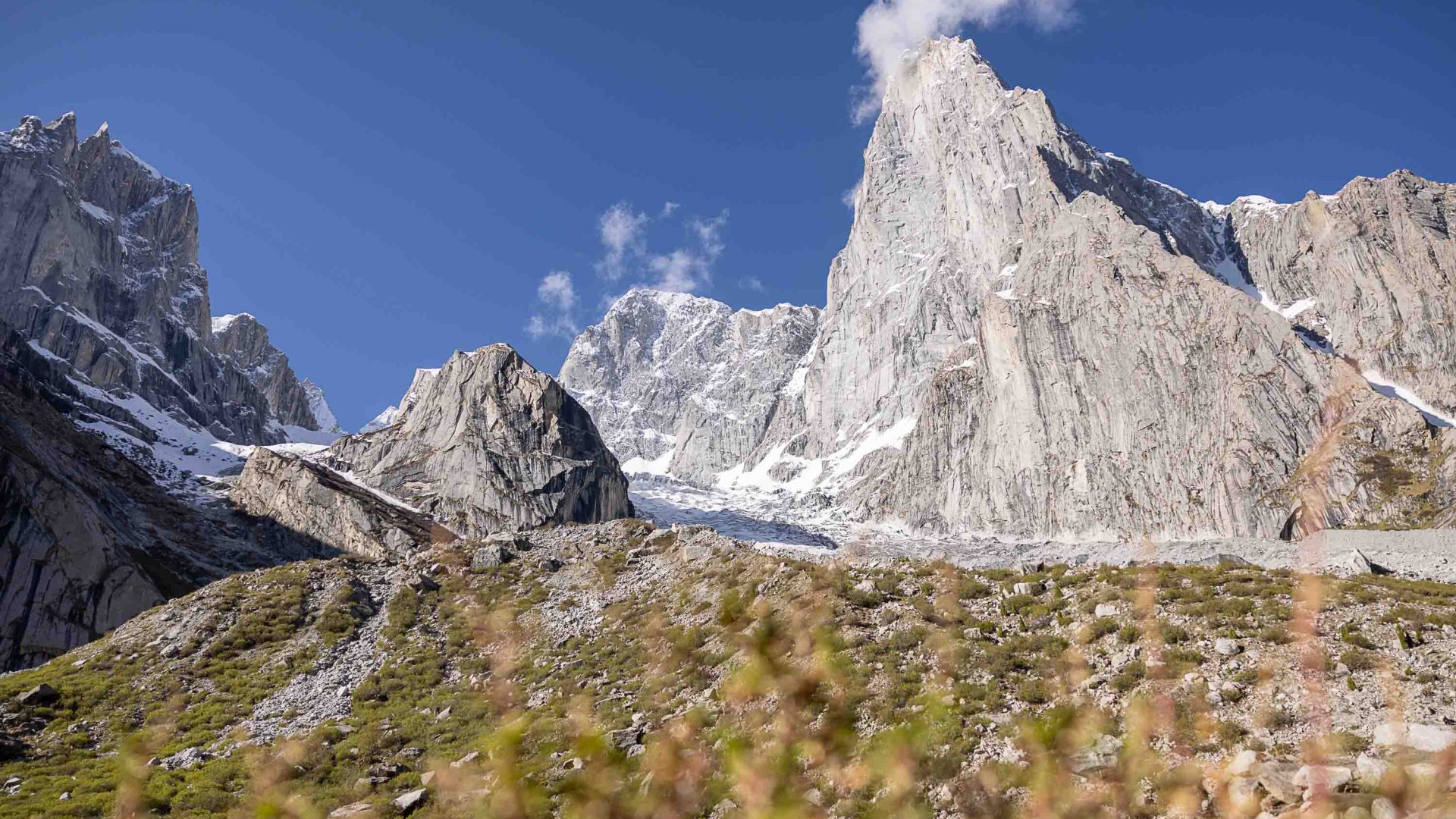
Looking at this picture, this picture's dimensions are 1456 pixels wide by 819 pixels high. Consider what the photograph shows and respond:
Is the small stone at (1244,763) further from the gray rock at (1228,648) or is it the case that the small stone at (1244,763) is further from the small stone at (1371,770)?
the gray rock at (1228,648)

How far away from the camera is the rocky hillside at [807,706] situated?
61.4ft

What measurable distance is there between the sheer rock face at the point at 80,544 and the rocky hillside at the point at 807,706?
4895cm

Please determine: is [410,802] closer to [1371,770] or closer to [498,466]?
[1371,770]

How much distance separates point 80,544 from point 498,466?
9192 cm

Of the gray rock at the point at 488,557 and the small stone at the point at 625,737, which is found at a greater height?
the gray rock at the point at 488,557

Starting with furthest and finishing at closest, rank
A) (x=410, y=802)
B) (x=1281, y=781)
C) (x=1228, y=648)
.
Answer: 1. (x=410, y=802)
2. (x=1228, y=648)
3. (x=1281, y=781)

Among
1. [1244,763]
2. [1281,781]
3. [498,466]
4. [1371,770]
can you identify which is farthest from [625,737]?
[498,466]

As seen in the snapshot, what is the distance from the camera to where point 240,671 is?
1586 inches

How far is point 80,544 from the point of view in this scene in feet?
290

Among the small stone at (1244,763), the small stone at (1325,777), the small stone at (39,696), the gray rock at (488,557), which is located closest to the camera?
the small stone at (1325,777)

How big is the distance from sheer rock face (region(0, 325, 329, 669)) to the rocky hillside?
48953 millimetres

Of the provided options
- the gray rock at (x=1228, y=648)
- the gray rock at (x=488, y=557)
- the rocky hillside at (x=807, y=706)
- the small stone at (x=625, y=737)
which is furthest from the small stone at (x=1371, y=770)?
the gray rock at (x=488, y=557)

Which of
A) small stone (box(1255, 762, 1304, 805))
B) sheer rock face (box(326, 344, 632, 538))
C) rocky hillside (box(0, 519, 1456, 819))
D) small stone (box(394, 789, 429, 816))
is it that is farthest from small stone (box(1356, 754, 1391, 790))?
sheer rock face (box(326, 344, 632, 538))

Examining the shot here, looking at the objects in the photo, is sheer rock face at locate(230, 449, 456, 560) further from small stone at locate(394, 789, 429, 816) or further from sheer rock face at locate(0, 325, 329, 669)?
small stone at locate(394, 789, 429, 816)
